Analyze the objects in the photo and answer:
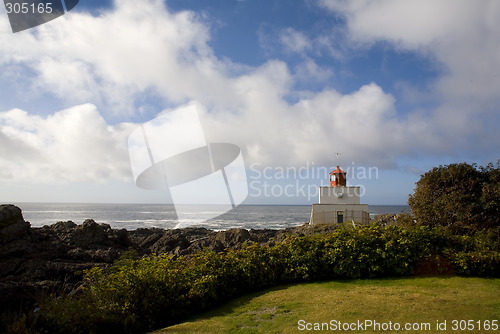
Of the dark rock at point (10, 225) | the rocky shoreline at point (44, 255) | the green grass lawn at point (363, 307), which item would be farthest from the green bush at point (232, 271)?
the dark rock at point (10, 225)

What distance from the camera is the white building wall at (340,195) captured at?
28578mm

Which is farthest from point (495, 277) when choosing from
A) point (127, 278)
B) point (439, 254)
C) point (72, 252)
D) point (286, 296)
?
point (72, 252)

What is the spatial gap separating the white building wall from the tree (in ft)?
57.4

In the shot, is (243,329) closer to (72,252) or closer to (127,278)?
(127,278)

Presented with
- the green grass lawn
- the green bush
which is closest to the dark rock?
the green bush

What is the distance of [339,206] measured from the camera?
1125 inches

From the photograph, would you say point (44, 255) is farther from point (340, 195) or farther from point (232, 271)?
point (340, 195)

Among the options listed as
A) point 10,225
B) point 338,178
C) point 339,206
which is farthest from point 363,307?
point 338,178

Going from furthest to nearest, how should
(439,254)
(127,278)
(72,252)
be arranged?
(72,252) → (439,254) → (127,278)

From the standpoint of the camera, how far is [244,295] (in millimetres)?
7723

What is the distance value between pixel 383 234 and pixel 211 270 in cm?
456

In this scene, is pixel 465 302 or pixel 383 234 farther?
pixel 383 234

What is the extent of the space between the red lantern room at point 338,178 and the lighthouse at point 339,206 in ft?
0.57

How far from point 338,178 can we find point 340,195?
5.36 feet
